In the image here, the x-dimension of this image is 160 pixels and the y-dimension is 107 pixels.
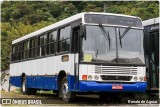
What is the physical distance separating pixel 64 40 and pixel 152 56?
396 cm

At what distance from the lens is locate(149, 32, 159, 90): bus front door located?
53.9 ft

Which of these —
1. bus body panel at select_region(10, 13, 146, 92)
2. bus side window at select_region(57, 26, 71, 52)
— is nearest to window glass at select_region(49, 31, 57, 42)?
bus body panel at select_region(10, 13, 146, 92)

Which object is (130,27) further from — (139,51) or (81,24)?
(81,24)

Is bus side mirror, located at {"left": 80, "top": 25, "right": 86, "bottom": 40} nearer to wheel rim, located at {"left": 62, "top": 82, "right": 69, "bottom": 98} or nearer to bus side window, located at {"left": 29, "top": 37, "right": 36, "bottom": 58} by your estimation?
wheel rim, located at {"left": 62, "top": 82, "right": 69, "bottom": 98}

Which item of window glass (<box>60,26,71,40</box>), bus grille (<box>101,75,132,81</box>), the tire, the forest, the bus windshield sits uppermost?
the forest

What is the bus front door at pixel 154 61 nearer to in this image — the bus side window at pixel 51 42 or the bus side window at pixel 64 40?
the bus side window at pixel 64 40

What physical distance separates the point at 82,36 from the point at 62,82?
2.46 meters

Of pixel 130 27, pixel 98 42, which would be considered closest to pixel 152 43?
pixel 130 27

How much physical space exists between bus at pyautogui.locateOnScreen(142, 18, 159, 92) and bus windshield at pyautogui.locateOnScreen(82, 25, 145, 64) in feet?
7.72

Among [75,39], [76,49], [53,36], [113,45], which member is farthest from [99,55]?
[53,36]

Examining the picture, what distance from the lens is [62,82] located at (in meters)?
15.1

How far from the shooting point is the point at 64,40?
1503 centimetres

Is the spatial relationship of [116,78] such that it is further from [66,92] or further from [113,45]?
[66,92]

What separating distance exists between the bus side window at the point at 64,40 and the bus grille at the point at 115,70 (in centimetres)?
162
